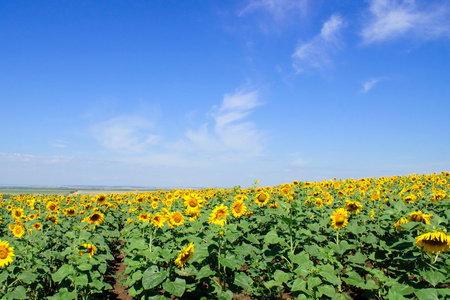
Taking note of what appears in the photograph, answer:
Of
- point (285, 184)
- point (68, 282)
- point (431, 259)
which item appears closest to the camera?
point (431, 259)

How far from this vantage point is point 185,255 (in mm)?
3764

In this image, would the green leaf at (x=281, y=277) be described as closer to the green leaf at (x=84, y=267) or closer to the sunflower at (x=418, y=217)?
the sunflower at (x=418, y=217)

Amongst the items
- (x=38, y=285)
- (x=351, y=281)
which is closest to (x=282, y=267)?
(x=351, y=281)

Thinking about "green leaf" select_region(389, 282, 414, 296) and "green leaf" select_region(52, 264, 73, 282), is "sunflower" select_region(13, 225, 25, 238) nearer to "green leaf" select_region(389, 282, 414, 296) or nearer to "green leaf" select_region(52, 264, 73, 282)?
"green leaf" select_region(52, 264, 73, 282)

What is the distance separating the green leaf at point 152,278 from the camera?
3.42 metres

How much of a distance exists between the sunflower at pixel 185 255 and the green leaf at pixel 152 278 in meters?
0.25

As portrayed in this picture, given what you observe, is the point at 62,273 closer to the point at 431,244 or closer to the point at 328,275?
the point at 328,275

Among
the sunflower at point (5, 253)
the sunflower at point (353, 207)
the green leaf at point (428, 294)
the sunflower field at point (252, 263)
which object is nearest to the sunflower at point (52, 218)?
the sunflower field at point (252, 263)

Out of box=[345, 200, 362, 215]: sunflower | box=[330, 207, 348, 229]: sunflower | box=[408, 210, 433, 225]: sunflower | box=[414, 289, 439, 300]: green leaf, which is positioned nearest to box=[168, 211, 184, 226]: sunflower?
box=[330, 207, 348, 229]: sunflower

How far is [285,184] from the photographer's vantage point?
473 inches

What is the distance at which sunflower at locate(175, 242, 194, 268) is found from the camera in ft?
12.0

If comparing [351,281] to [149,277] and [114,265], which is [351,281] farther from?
[114,265]

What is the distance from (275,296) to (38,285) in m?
4.70

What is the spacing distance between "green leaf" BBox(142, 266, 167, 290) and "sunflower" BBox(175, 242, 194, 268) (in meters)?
0.25
